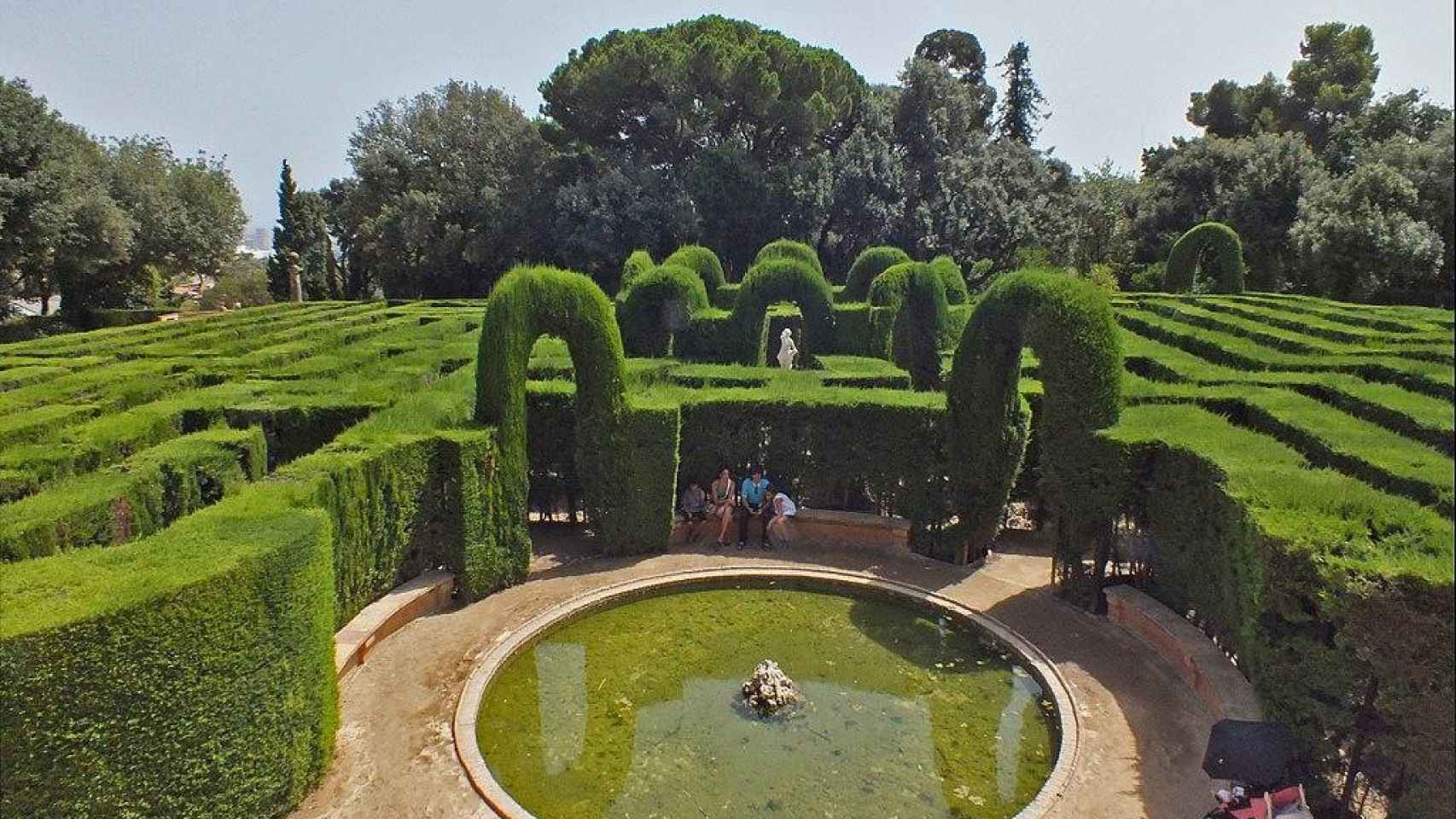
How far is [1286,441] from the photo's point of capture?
10.9 meters

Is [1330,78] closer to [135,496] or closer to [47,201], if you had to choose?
[135,496]

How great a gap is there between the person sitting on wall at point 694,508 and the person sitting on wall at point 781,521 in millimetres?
1059

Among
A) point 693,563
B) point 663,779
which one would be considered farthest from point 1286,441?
point 663,779

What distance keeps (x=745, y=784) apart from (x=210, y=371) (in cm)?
1497

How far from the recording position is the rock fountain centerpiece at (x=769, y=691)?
7965 mm

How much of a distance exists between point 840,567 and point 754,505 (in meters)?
1.71

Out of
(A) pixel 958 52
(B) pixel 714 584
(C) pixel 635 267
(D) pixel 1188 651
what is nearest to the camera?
(D) pixel 1188 651

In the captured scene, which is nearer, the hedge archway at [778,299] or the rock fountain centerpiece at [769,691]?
the rock fountain centerpiece at [769,691]

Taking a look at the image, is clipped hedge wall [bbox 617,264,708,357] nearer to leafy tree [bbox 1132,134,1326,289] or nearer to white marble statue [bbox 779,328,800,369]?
white marble statue [bbox 779,328,800,369]

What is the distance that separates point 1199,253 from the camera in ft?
107

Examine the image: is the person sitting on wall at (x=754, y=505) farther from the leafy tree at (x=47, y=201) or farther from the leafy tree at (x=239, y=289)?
the leafy tree at (x=239, y=289)

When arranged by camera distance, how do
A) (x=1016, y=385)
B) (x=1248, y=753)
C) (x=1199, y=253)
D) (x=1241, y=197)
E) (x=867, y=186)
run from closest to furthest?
(x=1248, y=753)
(x=1016, y=385)
(x=1199, y=253)
(x=1241, y=197)
(x=867, y=186)

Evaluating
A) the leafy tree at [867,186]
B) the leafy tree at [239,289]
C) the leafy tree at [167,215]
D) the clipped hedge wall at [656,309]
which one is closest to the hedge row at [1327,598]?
the clipped hedge wall at [656,309]

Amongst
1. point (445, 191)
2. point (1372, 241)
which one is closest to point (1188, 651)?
point (1372, 241)
